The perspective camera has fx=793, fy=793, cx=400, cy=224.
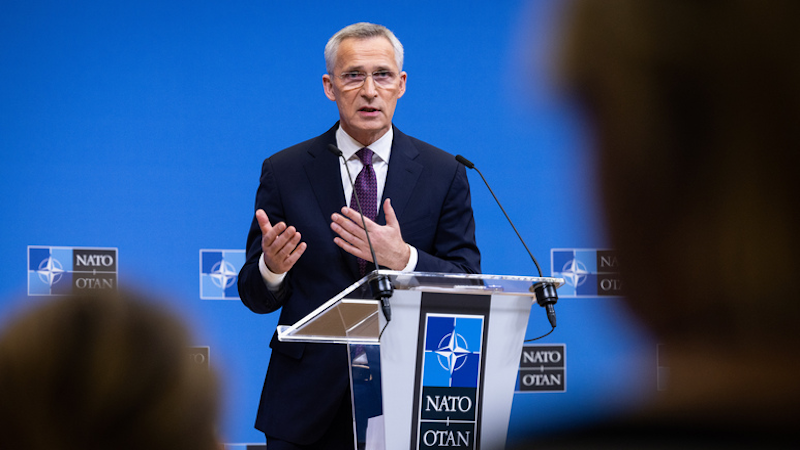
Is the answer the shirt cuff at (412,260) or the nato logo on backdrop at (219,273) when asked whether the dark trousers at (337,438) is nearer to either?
the shirt cuff at (412,260)

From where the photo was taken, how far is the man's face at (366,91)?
220 cm

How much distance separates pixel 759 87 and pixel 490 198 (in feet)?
10.2

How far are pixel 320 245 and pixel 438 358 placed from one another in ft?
2.24

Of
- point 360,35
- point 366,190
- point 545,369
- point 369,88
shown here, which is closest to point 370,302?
point 366,190

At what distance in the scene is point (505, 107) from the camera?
11.9 ft

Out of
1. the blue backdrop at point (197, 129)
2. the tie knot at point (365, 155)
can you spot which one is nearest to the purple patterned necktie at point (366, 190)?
the tie knot at point (365, 155)

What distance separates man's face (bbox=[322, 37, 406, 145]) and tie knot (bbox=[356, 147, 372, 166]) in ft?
0.17

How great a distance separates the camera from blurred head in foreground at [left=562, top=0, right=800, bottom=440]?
46 centimetres

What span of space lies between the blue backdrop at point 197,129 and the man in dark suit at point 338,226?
1232 millimetres

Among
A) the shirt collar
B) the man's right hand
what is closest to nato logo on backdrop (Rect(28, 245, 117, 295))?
the shirt collar

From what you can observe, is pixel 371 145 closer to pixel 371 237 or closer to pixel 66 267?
pixel 371 237

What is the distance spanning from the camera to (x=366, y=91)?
2.20m

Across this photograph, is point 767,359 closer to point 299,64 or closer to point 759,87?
point 759,87

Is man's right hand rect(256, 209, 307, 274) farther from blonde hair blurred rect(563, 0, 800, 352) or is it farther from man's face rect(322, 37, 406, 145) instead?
blonde hair blurred rect(563, 0, 800, 352)
